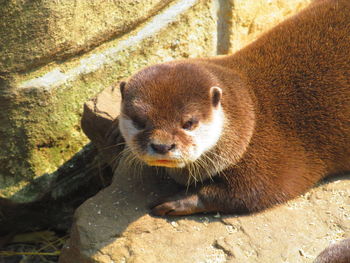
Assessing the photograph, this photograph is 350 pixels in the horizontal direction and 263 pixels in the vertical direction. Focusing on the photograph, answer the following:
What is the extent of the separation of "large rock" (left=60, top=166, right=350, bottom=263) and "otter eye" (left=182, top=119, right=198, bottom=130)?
57 cm

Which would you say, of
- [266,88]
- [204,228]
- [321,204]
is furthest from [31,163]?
[321,204]

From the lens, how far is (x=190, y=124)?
3031 millimetres

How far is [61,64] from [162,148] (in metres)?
1.27

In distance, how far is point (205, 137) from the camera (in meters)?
3.08

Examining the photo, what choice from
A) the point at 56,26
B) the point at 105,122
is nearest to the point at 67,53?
the point at 56,26

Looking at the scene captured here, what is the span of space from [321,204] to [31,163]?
1969 mm

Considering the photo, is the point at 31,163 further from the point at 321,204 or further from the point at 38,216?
the point at 321,204

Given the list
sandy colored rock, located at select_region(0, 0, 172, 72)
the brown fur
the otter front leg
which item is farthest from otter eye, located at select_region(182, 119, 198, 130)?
sandy colored rock, located at select_region(0, 0, 172, 72)

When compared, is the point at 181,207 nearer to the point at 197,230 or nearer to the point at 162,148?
the point at 197,230

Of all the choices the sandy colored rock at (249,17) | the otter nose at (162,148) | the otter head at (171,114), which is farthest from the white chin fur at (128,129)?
the sandy colored rock at (249,17)

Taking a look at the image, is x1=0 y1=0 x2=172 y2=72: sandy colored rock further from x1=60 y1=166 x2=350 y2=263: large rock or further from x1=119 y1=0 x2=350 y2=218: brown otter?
x1=60 y1=166 x2=350 y2=263: large rock

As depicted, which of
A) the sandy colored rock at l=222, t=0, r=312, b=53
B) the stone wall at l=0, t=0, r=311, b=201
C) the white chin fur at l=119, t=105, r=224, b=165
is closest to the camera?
the white chin fur at l=119, t=105, r=224, b=165

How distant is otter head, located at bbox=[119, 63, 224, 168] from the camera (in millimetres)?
2932

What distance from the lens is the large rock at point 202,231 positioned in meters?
3.02
